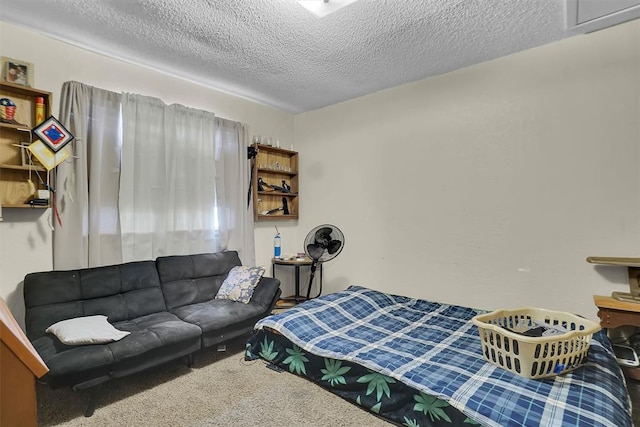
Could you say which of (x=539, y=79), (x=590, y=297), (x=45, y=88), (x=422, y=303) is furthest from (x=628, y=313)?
(x=45, y=88)

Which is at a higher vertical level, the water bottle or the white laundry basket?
the water bottle

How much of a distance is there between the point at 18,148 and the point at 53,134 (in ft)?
0.81

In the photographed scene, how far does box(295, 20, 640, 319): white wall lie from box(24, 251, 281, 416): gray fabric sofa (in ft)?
4.86

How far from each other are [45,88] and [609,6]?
4038mm

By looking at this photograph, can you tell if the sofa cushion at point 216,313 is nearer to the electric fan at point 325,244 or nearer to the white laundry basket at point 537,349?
the electric fan at point 325,244

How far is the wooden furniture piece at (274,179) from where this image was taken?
386 cm

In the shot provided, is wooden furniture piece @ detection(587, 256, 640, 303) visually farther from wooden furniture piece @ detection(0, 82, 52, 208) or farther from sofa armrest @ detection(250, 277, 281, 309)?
wooden furniture piece @ detection(0, 82, 52, 208)

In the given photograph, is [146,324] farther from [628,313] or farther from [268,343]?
[628,313]

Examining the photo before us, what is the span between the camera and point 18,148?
2291mm

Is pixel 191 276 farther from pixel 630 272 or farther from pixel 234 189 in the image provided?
pixel 630 272

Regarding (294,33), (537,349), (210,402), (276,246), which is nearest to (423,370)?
(537,349)

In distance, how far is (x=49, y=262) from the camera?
8.00ft

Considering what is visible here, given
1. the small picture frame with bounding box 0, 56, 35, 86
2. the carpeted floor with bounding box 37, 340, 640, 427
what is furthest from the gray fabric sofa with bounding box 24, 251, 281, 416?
the small picture frame with bounding box 0, 56, 35, 86

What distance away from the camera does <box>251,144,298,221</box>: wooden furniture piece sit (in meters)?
3.86
